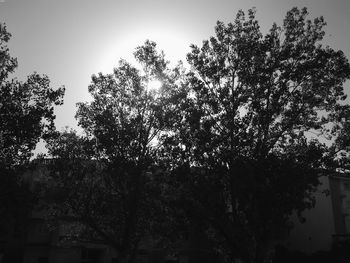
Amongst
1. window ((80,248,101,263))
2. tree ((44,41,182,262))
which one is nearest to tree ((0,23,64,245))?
tree ((44,41,182,262))

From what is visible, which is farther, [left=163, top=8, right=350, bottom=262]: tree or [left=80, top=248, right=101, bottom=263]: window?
[left=80, top=248, right=101, bottom=263]: window

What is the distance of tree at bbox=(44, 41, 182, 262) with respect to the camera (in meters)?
23.1

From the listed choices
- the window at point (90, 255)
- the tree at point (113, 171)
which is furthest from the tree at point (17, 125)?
the window at point (90, 255)

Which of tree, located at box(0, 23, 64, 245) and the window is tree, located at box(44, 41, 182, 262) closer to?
tree, located at box(0, 23, 64, 245)

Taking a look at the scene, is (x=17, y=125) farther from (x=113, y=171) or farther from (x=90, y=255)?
(x=90, y=255)

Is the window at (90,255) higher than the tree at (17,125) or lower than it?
lower

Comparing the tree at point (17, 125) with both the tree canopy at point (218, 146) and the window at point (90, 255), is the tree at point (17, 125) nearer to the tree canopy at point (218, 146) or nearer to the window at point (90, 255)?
the tree canopy at point (218, 146)

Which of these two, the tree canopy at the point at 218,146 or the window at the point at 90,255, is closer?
the tree canopy at the point at 218,146

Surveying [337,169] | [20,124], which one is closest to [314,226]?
[337,169]

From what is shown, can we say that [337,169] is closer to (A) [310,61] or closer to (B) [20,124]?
(A) [310,61]

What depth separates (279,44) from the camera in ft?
73.6

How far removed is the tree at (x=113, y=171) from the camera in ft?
75.9

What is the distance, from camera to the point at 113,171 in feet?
75.9

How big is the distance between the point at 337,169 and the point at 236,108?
6977mm
